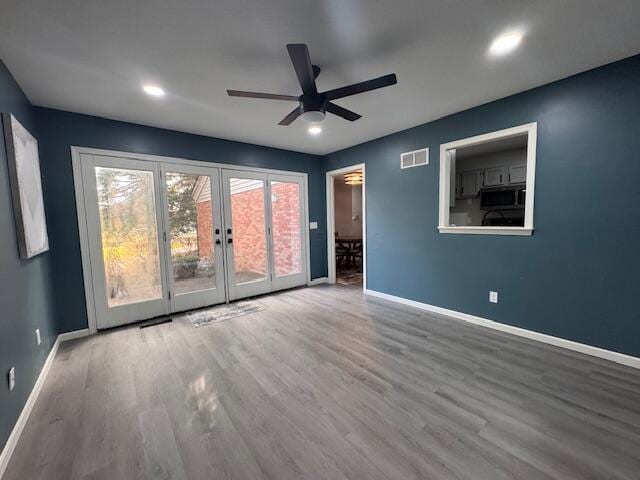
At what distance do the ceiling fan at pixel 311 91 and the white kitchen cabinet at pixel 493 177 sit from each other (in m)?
3.61

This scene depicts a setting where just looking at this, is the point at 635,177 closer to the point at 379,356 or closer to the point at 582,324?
the point at 582,324

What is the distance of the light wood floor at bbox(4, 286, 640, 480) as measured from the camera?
4.51 ft

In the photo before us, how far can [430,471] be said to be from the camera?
52.3 inches

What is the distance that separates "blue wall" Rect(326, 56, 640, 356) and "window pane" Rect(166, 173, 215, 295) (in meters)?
3.10

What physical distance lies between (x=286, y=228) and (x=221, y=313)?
1814 mm

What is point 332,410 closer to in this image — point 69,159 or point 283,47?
point 283,47

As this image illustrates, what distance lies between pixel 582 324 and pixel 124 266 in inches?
194

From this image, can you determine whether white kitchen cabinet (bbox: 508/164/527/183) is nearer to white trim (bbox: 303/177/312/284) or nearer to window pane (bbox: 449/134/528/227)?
window pane (bbox: 449/134/528/227)

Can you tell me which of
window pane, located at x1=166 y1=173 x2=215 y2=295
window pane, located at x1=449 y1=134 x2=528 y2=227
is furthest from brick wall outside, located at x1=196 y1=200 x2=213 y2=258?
window pane, located at x1=449 y1=134 x2=528 y2=227

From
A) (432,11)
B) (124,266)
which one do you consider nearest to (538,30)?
(432,11)

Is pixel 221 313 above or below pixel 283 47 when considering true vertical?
below

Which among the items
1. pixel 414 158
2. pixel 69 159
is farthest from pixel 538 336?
pixel 69 159

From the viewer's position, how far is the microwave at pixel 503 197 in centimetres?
443

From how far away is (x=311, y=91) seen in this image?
2.03 m
